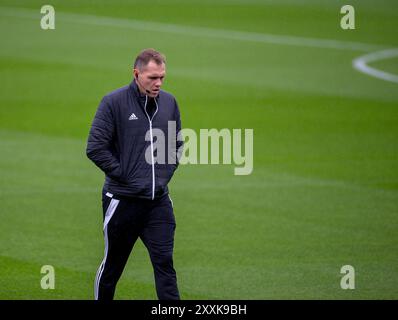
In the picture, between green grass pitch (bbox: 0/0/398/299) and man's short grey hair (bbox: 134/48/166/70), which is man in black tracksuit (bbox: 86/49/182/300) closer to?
man's short grey hair (bbox: 134/48/166/70)

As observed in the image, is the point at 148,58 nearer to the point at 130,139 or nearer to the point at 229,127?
the point at 130,139

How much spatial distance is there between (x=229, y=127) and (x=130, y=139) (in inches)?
475

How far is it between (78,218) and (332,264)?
4057 millimetres

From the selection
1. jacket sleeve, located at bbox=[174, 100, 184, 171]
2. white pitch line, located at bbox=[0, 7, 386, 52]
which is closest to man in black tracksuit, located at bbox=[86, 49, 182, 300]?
jacket sleeve, located at bbox=[174, 100, 184, 171]

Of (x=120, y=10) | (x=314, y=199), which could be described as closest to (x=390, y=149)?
(x=314, y=199)

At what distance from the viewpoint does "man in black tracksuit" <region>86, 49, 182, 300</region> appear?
9531 millimetres

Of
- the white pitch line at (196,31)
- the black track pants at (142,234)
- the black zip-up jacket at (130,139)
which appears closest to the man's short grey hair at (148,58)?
the black zip-up jacket at (130,139)

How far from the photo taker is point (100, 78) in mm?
26844

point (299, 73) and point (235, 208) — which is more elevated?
point (299, 73)

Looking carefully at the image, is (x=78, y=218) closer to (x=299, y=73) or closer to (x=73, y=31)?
(x=299, y=73)

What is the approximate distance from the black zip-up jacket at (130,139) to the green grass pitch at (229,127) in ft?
6.90

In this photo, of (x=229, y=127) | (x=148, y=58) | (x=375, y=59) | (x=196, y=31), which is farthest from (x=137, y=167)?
(x=196, y=31)

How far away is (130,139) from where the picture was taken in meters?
9.55
